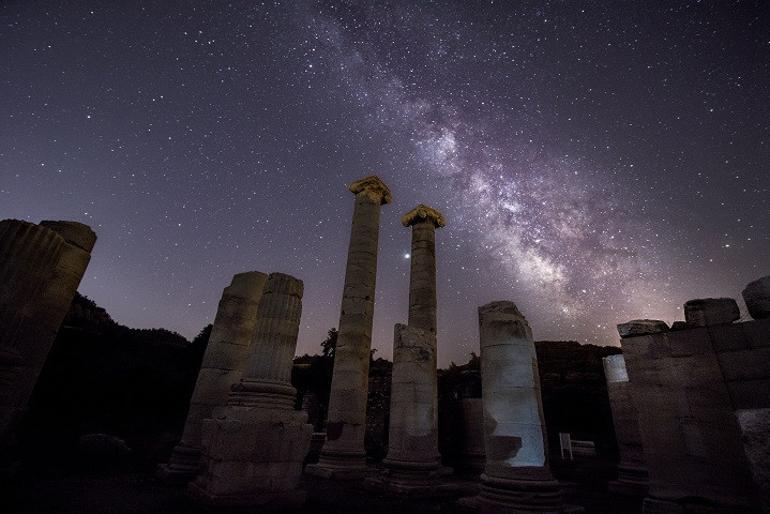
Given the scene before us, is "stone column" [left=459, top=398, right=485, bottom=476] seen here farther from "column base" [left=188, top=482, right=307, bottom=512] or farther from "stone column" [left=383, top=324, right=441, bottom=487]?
"column base" [left=188, top=482, right=307, bottom=512]

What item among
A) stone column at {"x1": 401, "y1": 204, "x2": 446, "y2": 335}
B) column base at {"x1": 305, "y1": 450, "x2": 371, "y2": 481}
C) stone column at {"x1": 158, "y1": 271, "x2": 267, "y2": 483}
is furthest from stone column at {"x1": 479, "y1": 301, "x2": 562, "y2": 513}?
stone column at {"x1": 401, "y1": 204, "x2": 446, "y2": 335}

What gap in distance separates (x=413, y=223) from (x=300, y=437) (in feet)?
42.3

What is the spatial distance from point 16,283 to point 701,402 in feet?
38.2

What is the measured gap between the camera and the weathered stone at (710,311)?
6168 mm

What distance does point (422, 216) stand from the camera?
17812 mm

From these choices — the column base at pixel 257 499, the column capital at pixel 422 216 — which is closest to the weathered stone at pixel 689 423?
the column base at pixel 257 499

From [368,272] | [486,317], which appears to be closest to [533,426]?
[486,317]

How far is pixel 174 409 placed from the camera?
23859 millimetres

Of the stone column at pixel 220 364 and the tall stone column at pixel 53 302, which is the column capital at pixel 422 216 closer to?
the stone column at pixel 220 364

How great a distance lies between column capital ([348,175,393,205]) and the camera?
666 inches

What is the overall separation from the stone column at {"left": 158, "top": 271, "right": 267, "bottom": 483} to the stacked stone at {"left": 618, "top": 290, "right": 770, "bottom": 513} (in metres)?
8.52

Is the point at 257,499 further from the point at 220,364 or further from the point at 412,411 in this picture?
the point at 412,411

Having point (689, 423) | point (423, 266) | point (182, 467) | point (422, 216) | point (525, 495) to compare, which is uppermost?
point (422, 216)

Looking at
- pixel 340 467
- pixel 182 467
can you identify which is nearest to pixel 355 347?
pixel 340 467
